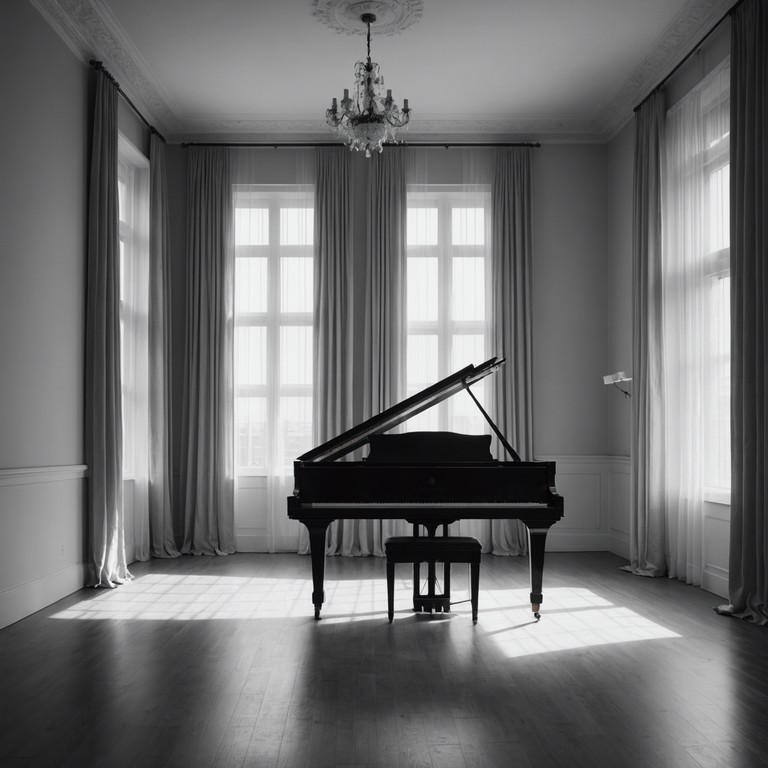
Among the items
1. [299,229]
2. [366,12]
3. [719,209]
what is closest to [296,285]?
[299,229]

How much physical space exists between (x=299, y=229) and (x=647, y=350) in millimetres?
3528

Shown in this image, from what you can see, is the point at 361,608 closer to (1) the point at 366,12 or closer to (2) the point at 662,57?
(1) the point at 366,12

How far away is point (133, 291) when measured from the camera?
23.1 ft

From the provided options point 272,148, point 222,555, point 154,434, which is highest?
point 272,148

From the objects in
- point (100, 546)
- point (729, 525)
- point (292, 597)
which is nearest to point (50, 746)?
point (292, 597)

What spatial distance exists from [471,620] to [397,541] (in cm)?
66

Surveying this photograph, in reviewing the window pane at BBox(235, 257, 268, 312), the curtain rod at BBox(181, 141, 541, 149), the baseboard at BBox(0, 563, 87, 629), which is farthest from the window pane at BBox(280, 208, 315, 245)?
the baseboard at BBox(0, 563, 87, 629)

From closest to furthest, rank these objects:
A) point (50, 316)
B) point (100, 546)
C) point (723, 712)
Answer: point (723, 712)
point (50, 316)
point (100, 546)

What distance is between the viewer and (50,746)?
9.07ft

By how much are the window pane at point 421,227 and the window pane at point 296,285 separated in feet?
3.43

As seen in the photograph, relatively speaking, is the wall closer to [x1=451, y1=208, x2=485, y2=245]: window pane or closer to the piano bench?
the piano bench

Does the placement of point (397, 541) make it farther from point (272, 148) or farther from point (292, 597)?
point (272, 148)

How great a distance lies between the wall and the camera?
464 centimetres

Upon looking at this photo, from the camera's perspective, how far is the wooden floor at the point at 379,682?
2.74 metres
